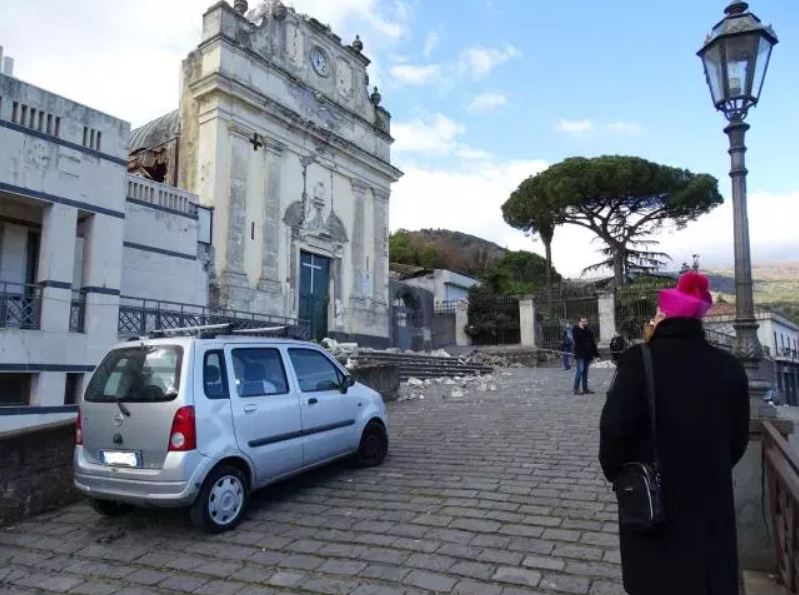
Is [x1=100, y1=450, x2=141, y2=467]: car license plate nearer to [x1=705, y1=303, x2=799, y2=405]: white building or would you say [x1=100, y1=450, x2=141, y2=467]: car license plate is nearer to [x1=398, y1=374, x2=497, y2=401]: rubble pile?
[x1=398, y1=374, x2=497, y2=401]: rubble pile

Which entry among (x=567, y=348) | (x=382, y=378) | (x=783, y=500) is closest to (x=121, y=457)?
(x=783, y=500)

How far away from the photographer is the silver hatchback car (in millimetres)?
5211

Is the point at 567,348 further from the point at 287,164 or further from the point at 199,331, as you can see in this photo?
the point at 199,331

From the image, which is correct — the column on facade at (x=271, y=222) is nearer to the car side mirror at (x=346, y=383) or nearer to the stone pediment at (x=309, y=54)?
the stone pediment at (x=309, y=54)

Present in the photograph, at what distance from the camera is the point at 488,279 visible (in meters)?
33.2

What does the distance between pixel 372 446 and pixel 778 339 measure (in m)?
41.5

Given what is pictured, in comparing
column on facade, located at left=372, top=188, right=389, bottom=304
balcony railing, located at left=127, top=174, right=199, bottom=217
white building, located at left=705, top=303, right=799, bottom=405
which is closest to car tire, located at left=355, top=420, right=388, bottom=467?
balcony railing, located at left=127, top=174, right=199, bottom=217

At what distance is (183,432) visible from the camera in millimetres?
5188

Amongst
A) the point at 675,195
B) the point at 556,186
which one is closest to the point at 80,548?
the point at 556,186

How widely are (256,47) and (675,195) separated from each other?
2775 centimetres

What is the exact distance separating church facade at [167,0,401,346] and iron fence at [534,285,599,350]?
7992 mm

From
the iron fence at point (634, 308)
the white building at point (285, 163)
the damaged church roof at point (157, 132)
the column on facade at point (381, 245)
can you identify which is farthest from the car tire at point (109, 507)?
the iron fence at point (634, 308)

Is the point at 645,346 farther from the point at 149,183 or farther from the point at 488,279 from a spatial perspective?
the point at 488,279

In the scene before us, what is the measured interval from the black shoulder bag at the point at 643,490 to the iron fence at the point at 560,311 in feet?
84.7
